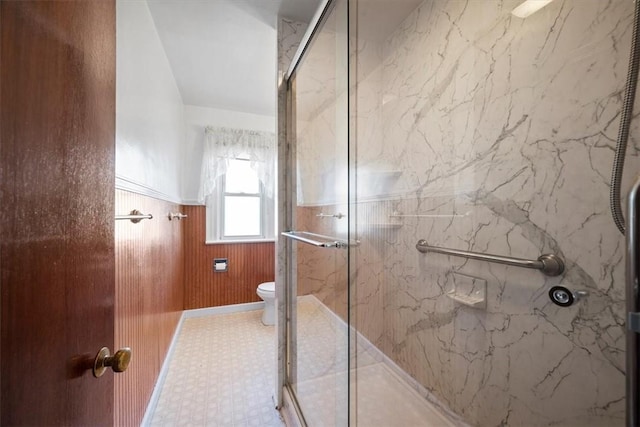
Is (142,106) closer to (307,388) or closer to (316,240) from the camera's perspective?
(316,240)

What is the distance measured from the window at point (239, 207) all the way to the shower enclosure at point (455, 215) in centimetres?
174

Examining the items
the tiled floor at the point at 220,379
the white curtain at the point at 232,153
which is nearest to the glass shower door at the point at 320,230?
the tiled floor at the point at 220,379

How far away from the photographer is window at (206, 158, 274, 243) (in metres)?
3.22

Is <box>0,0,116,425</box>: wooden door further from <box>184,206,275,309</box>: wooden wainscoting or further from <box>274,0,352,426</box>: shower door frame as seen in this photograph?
<box>184,206,275,309</box>: wooden wainscoting

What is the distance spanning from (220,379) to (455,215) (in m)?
1.99

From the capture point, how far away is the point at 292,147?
172cm

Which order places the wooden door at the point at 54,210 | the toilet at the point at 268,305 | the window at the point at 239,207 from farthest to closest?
1. the window at the point at 239,207
2. the toilet at the point at 268,305
3. the wooden door at the point at 54,210

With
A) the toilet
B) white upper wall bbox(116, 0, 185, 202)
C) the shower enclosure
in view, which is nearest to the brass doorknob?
white upper wall bbox(116, 0, 185, 202)

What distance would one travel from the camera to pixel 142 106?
4.76 ft

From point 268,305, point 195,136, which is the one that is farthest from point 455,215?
point 195,136

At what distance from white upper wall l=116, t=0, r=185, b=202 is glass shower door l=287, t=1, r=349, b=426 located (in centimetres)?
87

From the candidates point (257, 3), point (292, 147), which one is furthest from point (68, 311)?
point (257, 3)

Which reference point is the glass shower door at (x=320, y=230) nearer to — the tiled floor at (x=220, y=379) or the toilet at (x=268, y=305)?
the tiled floor at (x=220, y=379)

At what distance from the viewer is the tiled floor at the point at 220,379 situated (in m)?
1.57
